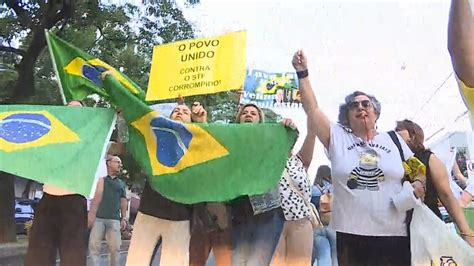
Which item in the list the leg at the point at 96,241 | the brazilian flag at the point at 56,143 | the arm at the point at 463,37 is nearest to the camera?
the arm at the point at 463,37

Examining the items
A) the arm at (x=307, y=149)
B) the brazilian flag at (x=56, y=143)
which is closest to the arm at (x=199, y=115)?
the brazilian flag at (x=56, y=143)

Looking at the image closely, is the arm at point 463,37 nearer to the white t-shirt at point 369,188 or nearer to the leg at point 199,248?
the white t-shirt at point 369,188

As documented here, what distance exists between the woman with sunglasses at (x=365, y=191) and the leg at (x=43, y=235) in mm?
1311

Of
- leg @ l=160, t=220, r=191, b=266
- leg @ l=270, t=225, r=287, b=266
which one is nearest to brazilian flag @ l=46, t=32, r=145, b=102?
leg @ l=160, t=220, r=191, b=266

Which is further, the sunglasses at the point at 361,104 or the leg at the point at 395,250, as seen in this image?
the sunglasses at the point at 361,104

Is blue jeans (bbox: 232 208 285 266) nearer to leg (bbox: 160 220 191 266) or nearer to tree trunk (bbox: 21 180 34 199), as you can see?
leg (bbox: 160 220 191 266)

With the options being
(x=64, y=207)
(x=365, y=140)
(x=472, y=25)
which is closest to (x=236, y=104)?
(x=365, y=140)

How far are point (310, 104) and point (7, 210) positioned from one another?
1609 millimetres

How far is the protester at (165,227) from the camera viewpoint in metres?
3.21

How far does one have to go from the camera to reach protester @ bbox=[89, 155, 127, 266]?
3.44 metres

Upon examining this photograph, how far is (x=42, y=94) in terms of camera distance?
147 inches

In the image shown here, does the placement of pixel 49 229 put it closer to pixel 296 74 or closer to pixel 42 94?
pixel 42 94

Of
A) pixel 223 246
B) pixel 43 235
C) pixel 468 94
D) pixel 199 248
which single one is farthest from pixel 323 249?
pixel 468 94

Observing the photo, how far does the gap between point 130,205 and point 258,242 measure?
0.72 meters
